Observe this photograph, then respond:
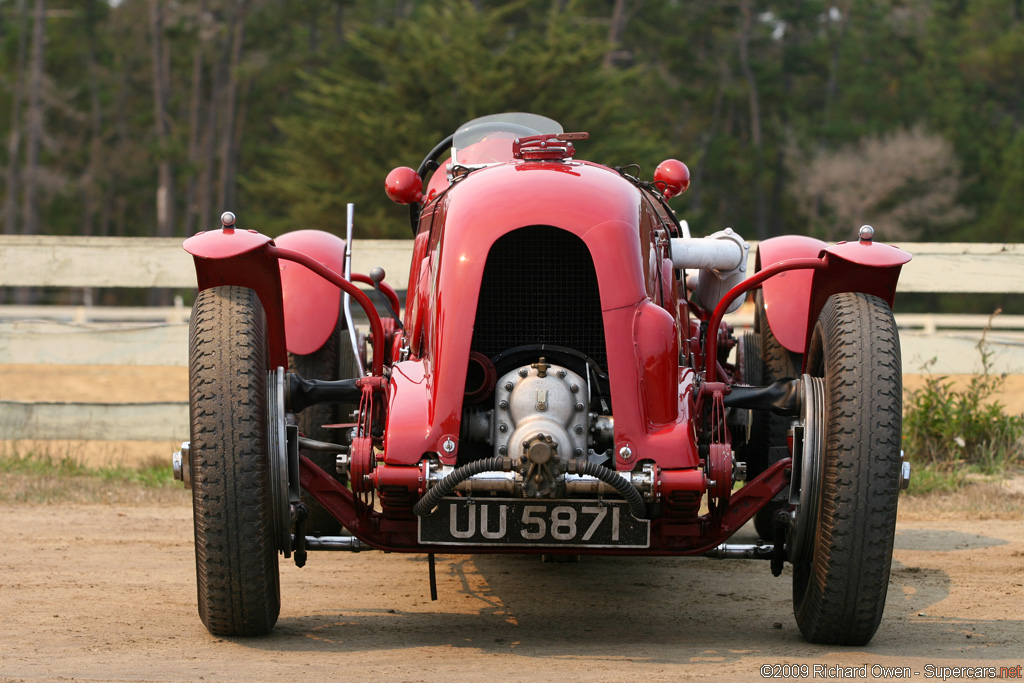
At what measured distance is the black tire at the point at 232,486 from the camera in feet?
14.3

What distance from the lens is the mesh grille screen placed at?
187 inches

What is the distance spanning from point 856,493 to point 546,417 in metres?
1.13

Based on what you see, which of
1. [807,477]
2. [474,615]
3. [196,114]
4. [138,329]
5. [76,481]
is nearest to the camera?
[807,477]

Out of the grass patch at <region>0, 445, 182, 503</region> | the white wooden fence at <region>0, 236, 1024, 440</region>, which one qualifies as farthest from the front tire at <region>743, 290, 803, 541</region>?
the grass patch at <region>0, 445, 182, 503</region>

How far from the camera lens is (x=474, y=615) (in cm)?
524

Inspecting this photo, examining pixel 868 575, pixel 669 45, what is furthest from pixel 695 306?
pixel 669 45

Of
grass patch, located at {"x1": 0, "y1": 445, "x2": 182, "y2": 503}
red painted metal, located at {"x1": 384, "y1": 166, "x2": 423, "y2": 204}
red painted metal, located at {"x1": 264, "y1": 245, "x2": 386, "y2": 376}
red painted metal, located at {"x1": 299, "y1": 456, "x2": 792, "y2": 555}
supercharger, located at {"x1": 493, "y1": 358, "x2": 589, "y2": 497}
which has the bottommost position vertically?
grass patch, located at {"x1": 0, "y1": 445, "x2": 182, "y2": 503}

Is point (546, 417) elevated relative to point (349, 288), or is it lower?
lower

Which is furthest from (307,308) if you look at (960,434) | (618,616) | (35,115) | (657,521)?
(35,115)

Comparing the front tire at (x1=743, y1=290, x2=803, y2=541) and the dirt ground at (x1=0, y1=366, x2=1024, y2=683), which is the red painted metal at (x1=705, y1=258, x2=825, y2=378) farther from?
the dirt ground at (x1=0, y1=366, x2=1024, y2=683)

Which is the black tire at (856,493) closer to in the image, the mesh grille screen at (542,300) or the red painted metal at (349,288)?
the mesh grille screen at (542,300)

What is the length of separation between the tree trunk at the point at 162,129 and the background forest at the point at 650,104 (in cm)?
11

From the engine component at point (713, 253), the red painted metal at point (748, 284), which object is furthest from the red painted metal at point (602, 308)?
the engine component at point (713, 253)

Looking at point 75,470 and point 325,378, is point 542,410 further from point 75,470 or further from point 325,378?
point 75,470
